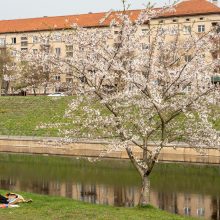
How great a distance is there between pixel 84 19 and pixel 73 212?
8296 cm

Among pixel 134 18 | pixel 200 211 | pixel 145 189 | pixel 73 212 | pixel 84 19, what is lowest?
pixel 200 211

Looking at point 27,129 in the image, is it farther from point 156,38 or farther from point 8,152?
A: point 156,38

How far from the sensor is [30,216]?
16.2 meters

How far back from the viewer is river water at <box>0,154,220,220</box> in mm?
23875

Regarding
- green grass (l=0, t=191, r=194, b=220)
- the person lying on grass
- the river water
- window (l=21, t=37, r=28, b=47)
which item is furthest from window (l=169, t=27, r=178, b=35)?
window (l=21, t=37, r=28, b=47)

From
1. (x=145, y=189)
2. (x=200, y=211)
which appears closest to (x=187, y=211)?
(x=200, y=211)

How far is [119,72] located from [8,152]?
25932 millimetres

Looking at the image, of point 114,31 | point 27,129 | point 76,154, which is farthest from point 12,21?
point 114,31

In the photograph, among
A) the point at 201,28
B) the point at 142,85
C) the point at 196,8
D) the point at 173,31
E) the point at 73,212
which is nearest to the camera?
the point at 73,212

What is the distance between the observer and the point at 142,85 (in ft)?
59.2

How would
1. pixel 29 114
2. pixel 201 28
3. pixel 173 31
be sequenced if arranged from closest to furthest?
1. pixel 173 31
2. pixel 29 114
3. pixel 201 28

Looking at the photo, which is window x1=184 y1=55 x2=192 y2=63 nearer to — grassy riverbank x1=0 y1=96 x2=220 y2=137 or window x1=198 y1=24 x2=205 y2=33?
grassy riverbank x1=0 y1=96 x2=220 y2=137

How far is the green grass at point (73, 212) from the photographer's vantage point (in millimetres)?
16234

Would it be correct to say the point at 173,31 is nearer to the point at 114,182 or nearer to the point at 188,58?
the point at 188,58
